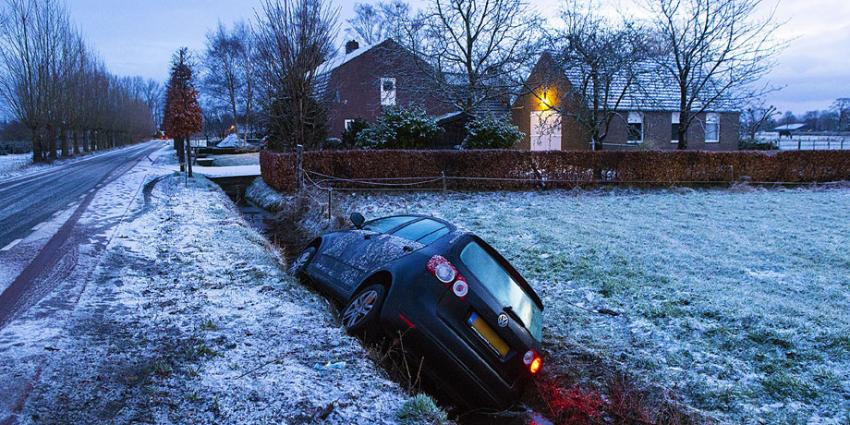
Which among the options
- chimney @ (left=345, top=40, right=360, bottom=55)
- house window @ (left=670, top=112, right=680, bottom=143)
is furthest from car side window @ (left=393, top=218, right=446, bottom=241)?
chimney @ (left=345, top=40, right=360, bottom=55)

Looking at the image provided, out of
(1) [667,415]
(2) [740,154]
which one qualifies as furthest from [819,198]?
(1) [667,415]

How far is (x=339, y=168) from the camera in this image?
1702 cm

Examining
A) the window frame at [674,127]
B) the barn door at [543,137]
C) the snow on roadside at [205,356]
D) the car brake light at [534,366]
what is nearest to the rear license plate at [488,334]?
the car brake light at [534,366]

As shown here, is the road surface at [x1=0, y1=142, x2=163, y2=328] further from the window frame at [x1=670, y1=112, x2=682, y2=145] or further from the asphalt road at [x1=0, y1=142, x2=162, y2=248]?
the window frame at [x1=670, y1=112, x2=682, y2=145]

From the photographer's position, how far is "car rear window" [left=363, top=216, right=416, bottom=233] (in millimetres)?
5879

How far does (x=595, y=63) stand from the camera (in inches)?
883

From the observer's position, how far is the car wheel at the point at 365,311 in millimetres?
4465

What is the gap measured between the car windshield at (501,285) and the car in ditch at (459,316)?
0.01m

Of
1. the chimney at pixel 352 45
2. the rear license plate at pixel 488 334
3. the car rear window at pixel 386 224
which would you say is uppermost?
the chimney at pixel 352 45

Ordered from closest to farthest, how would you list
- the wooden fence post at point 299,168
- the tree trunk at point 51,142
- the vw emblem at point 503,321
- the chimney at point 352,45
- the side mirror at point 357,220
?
1. the vw emblem at point 503,321
2. the side mirror at point 357,220
3. the wooden fence post at point 299,168
4. the tree trunk at point 51,142
5. the chimney at point 352,45

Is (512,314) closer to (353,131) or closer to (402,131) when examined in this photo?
(402,131)

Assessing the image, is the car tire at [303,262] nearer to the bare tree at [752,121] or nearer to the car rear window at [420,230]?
the car rear window at [420,230]

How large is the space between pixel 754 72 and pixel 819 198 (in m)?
8.46

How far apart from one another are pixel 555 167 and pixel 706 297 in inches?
480
